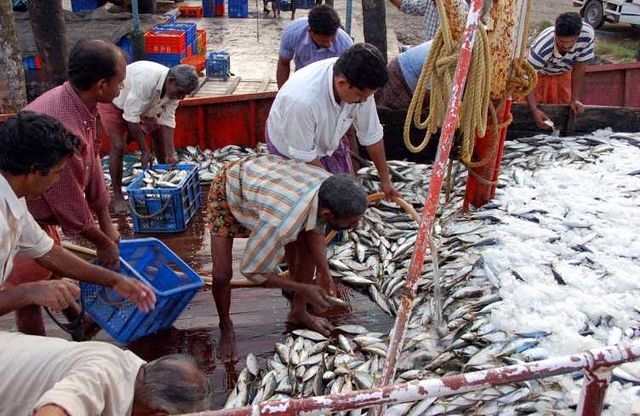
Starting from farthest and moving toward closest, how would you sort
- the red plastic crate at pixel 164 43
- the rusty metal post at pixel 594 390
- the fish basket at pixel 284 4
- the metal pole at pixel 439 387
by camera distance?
the fish basket at pixel 284 4, the red plastic crate at pixel 164 43, the rusty metal post at pixel 594 390, the metal pole at pixel 439 387

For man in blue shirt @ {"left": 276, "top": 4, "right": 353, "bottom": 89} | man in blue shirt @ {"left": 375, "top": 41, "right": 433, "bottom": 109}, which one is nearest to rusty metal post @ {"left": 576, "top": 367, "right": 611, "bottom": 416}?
man in blue shirt @ {"left": 276, "top": 4, "right": 353, "bottom": 89}

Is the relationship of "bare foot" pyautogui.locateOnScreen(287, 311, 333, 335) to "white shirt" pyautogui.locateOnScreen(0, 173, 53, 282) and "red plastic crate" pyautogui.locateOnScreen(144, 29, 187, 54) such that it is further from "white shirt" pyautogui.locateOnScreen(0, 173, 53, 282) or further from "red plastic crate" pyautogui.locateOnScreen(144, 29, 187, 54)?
"red plastic crate" pyautogui.locateOnScreen(144, 29, 187, 54)

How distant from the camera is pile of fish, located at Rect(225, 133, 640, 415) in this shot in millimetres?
3527

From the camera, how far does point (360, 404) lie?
1.83m

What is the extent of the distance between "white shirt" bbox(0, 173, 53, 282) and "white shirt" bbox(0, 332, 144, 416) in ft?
1.73

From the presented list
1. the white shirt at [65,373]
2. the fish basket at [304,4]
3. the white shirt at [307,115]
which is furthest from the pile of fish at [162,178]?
the fish basket at [304,4]

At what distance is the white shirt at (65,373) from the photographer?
2096 mm

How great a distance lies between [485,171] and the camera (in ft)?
18.1

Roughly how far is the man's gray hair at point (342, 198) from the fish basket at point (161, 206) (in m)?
2.24

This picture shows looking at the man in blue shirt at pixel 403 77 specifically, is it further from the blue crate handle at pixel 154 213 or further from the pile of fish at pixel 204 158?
the blue crate handle at pixel 154 213

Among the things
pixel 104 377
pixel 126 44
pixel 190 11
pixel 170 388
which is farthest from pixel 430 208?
pixel 190 11

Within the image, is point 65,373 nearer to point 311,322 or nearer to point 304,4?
point 311,322

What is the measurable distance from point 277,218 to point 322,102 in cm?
90

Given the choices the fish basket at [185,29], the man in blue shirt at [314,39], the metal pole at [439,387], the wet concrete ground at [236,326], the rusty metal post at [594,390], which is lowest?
the wet concrete ground at [236,326]
